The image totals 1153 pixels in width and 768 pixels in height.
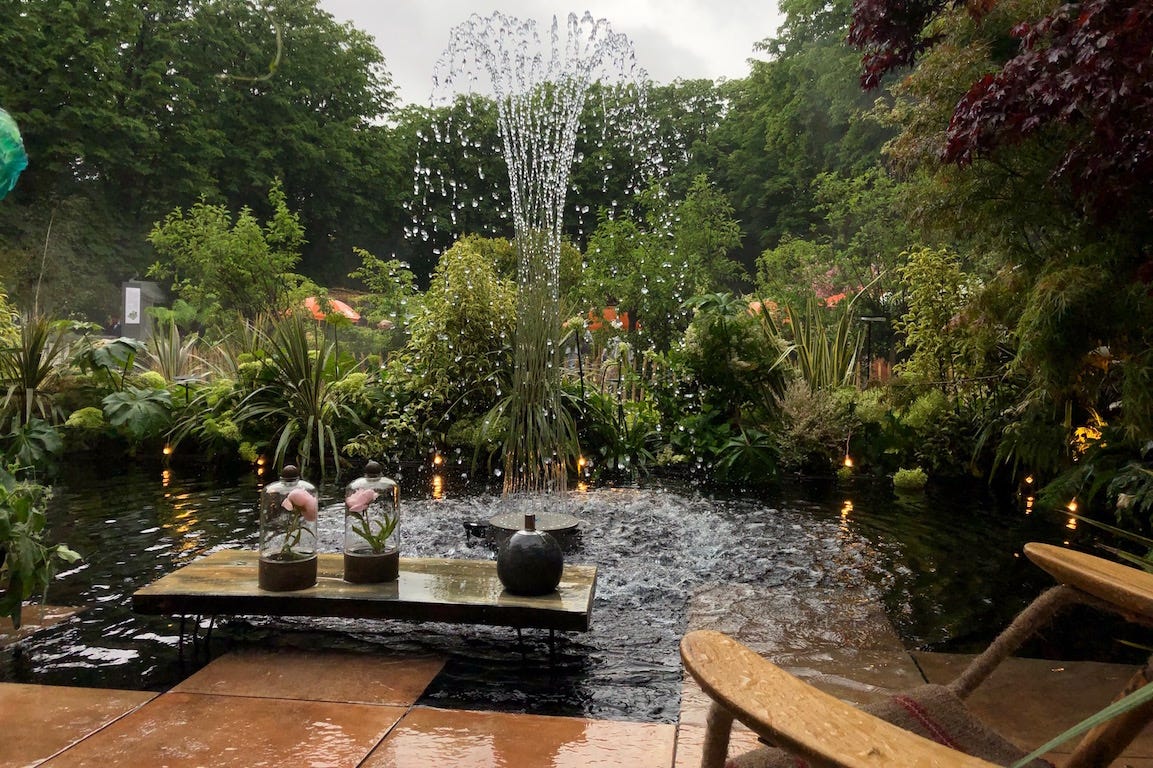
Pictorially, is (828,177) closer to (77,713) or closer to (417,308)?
(417,308)

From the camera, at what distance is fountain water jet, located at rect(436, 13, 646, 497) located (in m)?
3.86

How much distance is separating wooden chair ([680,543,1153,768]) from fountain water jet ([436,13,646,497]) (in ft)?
8.86

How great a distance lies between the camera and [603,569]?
11.0 feet

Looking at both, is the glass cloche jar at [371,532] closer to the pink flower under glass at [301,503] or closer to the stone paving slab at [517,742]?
the pink flower under glass at [301,503]

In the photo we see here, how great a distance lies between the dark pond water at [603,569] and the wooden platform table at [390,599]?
0.63 feet

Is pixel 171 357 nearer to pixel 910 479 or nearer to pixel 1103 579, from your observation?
pixel 910 479

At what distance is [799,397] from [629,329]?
3535 mm

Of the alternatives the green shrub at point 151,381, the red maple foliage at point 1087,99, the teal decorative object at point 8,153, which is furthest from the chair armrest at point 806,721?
the green shrub at point 151,381

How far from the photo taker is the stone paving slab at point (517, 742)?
173 cm

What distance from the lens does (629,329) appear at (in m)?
9.24

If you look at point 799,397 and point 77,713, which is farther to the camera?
point 799,397

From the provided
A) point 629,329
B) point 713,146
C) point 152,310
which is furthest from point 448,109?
point 629,329

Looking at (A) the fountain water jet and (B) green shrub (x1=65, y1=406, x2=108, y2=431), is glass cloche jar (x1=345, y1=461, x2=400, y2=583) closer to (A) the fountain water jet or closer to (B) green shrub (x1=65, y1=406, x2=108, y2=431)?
(A) the fountain water jet

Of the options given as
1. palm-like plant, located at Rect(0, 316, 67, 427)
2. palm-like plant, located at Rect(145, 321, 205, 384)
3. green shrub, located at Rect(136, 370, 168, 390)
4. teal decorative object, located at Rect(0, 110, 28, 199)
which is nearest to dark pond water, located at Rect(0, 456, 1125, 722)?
palm-like plant, located at Rect(0, 316, 67, 427)
